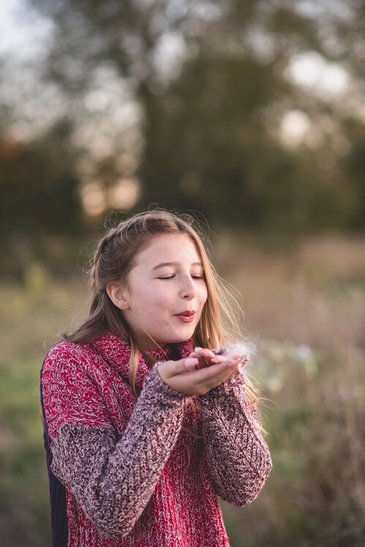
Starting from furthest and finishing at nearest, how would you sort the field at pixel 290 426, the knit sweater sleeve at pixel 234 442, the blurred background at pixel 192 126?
the blurred background at pixel 192 126 < the field at pixel 290 426 < the knit sweater sleeve at pixel 234 442

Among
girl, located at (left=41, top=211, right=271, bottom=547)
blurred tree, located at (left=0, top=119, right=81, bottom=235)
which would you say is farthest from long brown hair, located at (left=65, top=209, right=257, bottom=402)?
blurred tree, located at (left=0, top=119, right=81, bottom=235)

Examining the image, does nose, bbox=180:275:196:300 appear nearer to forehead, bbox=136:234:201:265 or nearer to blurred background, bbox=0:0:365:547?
forehead, bbox=136:234:201:265

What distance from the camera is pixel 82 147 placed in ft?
55.7

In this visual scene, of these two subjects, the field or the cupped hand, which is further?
the field

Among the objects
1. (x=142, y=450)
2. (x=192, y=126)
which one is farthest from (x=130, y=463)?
(x=192, y=126)

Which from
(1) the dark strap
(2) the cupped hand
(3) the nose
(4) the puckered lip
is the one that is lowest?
(1) the dark strap

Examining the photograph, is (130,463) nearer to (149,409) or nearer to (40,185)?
(149,409)

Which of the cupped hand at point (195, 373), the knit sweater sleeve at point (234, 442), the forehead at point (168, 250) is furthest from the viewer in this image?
the forehead at point (168, 250)

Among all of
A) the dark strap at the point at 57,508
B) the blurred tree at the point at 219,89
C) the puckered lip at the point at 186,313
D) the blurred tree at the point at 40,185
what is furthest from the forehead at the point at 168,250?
the blurred tree at the point at 40,185

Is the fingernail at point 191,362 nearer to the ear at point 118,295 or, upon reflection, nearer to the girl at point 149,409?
the girl at point 149,409

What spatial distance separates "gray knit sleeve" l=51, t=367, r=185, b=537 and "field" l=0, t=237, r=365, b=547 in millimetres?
412

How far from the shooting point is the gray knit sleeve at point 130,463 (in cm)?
136

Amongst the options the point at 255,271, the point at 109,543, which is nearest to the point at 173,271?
the point at 109,543

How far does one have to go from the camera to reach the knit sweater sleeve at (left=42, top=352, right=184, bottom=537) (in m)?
1.36
